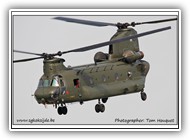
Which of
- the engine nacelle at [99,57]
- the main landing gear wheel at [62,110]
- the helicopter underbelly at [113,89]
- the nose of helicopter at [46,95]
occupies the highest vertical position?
the engine nacelle at [99,57]

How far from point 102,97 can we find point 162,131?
3299 millimetres

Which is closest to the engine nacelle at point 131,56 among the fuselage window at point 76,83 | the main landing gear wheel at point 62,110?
the fuselage window at point 76,83

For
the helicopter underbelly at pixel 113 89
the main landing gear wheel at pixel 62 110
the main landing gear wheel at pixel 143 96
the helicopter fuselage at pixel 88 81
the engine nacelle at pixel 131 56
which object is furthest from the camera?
the engine nacelle at pixel 131 56

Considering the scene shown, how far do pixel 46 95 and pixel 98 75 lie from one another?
2.58 metres

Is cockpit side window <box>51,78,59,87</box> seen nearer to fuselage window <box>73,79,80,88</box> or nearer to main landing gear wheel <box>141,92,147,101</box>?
fuselage window <box>73,79,80,88</box>

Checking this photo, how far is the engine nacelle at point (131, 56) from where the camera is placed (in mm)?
39594

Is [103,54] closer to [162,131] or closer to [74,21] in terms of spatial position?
[74,21]

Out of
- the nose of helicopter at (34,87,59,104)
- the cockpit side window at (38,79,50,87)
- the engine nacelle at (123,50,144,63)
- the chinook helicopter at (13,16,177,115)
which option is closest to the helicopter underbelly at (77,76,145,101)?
the chinook helicopter at (13,16,177,115)

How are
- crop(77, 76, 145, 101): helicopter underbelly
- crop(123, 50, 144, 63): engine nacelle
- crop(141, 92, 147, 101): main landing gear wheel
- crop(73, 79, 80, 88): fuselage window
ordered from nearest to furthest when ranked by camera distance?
crop(73, 79, 80, 88): fuselage window → crop(77, 76, 145, 101): helicopter underbelly → crop(141, 92, 147, 101): main landing gear wheel → crop(123, 50, 144, 63): engine nacelle

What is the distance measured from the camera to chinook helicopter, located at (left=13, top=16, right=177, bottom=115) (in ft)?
120

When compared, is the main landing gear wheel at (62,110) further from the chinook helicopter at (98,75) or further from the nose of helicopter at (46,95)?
the nose of helicopter at (46,95)

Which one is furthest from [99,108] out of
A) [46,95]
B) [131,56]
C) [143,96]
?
[131,56]


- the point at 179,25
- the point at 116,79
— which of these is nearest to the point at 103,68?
the point at 116,79

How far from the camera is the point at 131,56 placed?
39.6 metres
